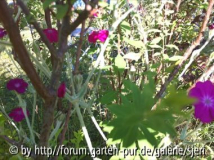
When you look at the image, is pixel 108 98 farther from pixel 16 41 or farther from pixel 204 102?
pixel 16 41

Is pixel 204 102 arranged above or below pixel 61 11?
below

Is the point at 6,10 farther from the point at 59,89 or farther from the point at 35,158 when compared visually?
the point at 35,158

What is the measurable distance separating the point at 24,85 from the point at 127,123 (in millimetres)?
730

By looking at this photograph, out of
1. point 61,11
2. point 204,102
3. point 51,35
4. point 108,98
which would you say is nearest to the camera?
point 61,11

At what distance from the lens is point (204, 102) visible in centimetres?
84

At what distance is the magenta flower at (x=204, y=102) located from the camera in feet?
2.67

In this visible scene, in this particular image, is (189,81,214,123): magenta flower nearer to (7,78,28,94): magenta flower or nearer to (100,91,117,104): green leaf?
(100,91,117,104): green leaf

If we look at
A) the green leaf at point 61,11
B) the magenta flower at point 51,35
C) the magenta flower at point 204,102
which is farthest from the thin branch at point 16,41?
the magenta flower at point 204,102

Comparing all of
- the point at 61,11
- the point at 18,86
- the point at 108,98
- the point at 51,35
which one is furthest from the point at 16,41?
the point at 108,98

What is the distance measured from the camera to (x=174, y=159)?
65.4 inches

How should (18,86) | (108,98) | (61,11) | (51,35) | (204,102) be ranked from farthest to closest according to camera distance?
(108,98)
(18,86)
(51,35)
(204,102)
(61,11)

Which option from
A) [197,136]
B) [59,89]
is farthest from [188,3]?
[59,89]

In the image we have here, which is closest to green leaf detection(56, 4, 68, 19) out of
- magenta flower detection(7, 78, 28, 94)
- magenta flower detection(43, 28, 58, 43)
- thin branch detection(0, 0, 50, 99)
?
thin branch detection(0, 0, 50, 99)

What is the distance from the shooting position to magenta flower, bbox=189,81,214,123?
0.81 m
